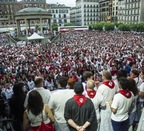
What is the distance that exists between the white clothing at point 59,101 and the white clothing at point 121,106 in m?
1.05

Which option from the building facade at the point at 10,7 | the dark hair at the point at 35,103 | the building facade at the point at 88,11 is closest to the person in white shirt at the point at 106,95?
the dark hair at the point at 35,103

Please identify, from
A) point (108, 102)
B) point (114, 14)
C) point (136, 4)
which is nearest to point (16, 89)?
point (108, 102)

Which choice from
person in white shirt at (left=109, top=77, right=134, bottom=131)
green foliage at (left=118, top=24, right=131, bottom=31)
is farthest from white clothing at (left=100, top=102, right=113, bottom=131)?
green foliage at (left=118, top=24, right=131, bottom=31)

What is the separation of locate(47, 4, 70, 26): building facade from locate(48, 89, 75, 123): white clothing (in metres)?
117

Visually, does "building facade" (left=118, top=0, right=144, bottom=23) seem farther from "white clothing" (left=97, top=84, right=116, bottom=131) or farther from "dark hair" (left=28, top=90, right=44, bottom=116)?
"dark hair" (left=28, top=90, right=44, bottom=116)

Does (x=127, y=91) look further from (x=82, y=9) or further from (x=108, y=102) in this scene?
(x=82, y=9)

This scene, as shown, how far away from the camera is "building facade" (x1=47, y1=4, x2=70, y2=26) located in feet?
382

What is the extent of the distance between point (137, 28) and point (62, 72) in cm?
5511

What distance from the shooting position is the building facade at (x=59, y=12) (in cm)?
11638

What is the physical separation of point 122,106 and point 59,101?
1.49 meters

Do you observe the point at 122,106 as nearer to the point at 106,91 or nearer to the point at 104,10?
the point at 106,91

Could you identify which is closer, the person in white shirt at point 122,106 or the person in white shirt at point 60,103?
the person in white shirt at point 60,103

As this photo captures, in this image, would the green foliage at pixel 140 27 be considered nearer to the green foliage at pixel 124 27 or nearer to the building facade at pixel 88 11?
the green foliage at pixel 124 27

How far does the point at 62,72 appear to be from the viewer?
1323 centimetres
